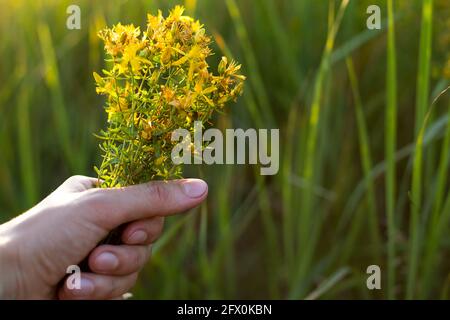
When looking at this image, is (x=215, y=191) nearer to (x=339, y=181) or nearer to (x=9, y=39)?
(x=339, y=181)

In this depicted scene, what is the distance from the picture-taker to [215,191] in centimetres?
170

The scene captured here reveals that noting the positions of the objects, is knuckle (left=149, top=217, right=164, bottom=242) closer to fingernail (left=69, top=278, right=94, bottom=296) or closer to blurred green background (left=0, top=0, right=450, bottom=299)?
fingernail (left=69, top=278, right=94, bottom=296)

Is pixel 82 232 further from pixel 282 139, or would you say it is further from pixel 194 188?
pixel 282 139

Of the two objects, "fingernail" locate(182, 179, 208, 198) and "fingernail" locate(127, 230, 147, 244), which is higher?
"fingernail" locate(182, 179, 208, 198)

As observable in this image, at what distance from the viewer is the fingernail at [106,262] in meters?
1.00

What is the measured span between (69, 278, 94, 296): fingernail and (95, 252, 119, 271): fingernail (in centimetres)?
5

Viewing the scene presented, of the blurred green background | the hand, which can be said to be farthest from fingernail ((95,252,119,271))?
the blurred green background

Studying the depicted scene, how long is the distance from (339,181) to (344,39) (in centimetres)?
37

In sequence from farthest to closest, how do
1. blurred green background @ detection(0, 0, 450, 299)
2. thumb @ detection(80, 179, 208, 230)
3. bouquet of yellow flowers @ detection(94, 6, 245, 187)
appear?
blurred green background @ detection(0, 0, 450, 299) < thumb @ detection(80, 179, 208, 230) < bouquet of yellow flowers @ detection(94, 6, 245, 187)

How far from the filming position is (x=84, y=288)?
1.04 m

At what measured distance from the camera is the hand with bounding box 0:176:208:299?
98 cm

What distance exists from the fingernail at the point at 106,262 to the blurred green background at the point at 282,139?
414mm

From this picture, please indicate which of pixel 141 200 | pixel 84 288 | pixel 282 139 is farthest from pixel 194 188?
pixel 282 139

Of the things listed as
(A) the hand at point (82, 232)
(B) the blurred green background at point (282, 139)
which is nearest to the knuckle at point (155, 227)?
(A) the hand at point (82, 232)
